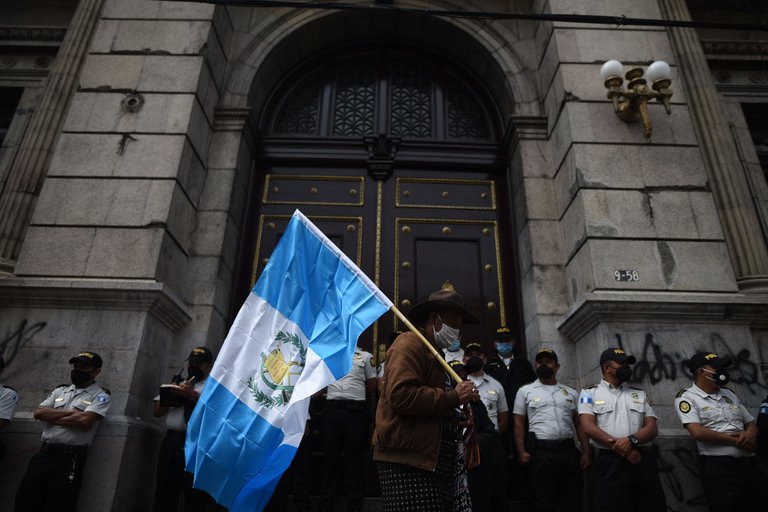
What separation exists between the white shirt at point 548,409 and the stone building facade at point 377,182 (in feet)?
2.52

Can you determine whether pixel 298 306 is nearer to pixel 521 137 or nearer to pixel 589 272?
pixel 589 272

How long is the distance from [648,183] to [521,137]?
2262mm

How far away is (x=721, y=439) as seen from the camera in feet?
16.6

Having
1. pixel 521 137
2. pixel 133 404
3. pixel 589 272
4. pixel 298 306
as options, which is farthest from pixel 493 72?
pixel 133 404

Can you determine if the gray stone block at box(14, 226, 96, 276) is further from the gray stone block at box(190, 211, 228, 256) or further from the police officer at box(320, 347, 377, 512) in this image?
the police officer at box(320, 347, 377, 512)

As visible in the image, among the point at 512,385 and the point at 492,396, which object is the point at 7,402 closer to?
the point at 492,396

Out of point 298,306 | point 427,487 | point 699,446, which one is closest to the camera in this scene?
point 427,487

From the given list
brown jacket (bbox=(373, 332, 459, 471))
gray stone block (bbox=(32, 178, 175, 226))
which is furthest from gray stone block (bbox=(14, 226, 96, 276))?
brown jacket (bbox=(373, 332, 459, 471))

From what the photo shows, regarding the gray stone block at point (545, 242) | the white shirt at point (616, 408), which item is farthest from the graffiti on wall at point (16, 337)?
the gray stone block at point (545, 242)

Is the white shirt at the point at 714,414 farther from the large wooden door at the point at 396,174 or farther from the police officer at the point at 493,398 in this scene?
the large wooden door at the point at 396,174

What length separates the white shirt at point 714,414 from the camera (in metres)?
5.18

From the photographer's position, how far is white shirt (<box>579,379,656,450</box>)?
520cm

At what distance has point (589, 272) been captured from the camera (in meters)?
6.71

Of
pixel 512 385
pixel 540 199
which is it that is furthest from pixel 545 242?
pixel 512 385
